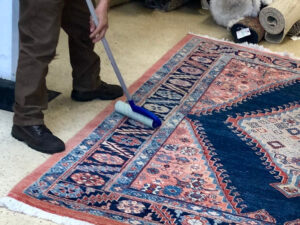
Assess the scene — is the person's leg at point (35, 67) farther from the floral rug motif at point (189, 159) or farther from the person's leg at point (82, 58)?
the person's leg at point (82, 58)

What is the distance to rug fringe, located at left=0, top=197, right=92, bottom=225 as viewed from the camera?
2344 mm

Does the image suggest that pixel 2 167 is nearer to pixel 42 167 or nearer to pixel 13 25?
pixel 42 167

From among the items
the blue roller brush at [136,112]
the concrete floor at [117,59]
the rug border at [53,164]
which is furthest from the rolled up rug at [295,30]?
the blue roller brush at [136,112]

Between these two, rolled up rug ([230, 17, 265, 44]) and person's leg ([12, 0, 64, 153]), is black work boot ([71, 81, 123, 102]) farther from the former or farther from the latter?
rolled up rug ([230, 17, 265, 44])

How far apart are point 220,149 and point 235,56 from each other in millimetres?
1314

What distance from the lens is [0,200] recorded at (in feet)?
7.99

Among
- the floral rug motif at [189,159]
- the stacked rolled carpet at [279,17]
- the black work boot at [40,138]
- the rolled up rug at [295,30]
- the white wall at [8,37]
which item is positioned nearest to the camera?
the floral rug motif at [189,159]

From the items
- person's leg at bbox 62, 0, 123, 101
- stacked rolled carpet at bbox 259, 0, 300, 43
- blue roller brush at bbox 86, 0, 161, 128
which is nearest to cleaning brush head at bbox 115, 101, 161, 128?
blue roller brush at bbox 86, 0, 161, 128

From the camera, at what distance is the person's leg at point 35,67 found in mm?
2654

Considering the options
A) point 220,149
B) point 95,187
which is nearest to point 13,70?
point 95,187

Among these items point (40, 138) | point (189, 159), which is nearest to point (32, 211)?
point (40, 138)

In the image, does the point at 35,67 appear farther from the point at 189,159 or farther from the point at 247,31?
the point at 247,31

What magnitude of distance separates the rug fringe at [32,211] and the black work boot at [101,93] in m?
0.96

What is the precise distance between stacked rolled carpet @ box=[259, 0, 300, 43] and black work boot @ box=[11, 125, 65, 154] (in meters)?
2.10
